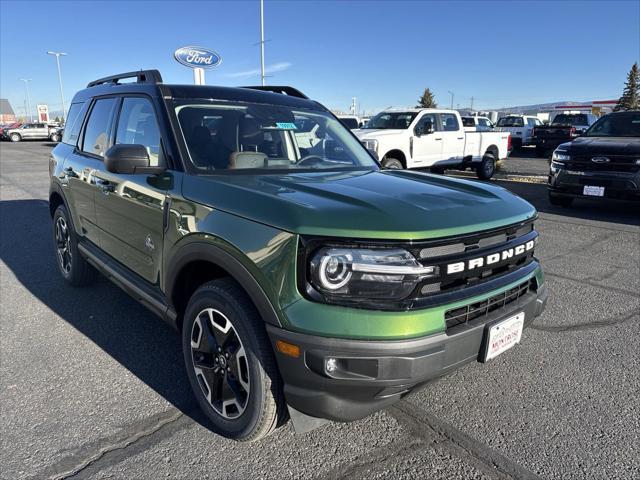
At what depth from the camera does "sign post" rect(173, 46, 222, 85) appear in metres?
19.2

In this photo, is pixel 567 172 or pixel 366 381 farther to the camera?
pixel 567 172

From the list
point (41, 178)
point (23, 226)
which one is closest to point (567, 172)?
point (23, 226)

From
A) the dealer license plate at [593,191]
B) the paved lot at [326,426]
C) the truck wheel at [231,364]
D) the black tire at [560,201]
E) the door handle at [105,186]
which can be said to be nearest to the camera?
the truck wheel at [231,364]

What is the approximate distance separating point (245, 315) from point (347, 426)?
36.6 inches

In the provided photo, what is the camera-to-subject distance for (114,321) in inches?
157

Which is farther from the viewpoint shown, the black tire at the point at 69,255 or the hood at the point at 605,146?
the hood at the point at 605,146

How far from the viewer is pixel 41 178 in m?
14.2

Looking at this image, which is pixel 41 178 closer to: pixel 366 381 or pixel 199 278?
pixel 199 278

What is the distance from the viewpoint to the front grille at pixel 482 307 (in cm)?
A: 212

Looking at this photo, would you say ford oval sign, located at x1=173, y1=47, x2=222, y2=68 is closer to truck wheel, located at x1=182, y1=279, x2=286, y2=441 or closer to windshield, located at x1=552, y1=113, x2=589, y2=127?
windshield, located at x1=552, y1=113, x2=589, y2=127

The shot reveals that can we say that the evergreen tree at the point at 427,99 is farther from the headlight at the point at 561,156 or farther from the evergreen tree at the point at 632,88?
the headlight at the point at 561,156

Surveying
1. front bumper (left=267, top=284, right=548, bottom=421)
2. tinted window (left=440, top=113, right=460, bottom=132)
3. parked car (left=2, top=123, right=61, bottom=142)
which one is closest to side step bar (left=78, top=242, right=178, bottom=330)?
front bumper (left=267, top=284, right=548, bottom=421)

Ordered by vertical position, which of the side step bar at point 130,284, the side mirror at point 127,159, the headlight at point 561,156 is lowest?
the side step bar at point 130,284

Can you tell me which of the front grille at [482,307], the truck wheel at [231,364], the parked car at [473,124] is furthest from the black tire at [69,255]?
the parked car at [473,124]
